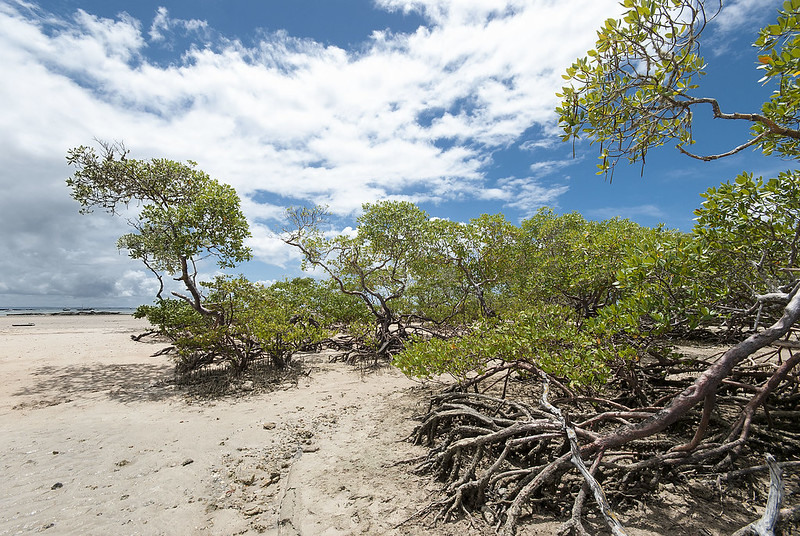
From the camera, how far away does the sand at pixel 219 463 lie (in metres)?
3.98

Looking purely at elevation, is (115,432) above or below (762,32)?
below

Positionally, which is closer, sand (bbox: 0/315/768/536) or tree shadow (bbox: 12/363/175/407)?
sand (bbox: 0/315/768/536)

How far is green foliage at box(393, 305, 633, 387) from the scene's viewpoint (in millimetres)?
4492

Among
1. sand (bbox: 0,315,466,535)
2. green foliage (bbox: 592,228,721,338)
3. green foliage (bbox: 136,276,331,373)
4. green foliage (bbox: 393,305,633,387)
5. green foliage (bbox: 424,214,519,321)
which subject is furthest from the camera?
green foliage (bbox: 424,214,519,321)

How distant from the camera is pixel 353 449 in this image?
5746 millimetres

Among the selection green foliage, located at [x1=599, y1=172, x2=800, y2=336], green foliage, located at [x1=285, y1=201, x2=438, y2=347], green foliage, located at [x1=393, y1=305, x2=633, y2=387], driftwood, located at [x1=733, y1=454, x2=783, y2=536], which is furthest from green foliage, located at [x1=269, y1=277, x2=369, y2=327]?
driftwood, located at [x1=733, y1=454, x2=783, y2=536]

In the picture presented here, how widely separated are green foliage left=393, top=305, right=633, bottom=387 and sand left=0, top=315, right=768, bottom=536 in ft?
4.46

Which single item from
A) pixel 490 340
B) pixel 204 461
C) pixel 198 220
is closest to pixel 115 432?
pixel 204 461

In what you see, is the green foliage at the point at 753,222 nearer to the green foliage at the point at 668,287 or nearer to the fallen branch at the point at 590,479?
the green foliage at the point at 668,287

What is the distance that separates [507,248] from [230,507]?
11.0 metres

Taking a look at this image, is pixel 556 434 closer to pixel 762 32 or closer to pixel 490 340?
pixel 490 340

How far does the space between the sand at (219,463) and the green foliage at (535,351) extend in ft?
4.46

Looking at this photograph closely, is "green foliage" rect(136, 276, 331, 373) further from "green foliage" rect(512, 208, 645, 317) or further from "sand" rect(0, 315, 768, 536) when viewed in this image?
"green foliage" rect(512, 208, 645, 317)

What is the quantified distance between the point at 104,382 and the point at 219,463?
7.72 m
